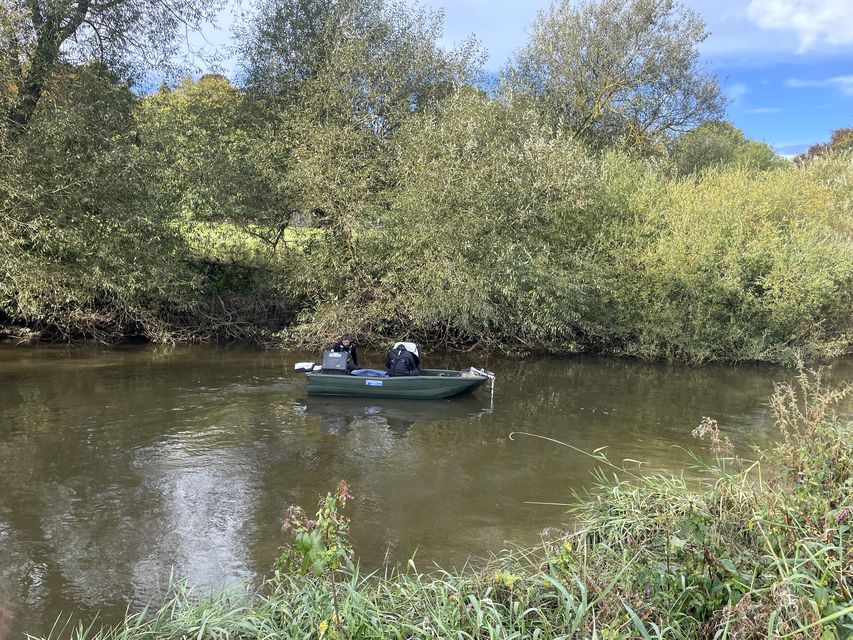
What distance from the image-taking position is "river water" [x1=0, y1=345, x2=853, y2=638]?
5.99 meters

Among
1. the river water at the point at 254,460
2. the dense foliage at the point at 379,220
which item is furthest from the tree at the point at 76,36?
the river water at the point at 254,460

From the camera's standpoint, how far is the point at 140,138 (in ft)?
51.5

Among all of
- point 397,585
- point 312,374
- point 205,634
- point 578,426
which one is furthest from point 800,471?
point 312,374

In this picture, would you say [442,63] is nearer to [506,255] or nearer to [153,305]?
[506,255]

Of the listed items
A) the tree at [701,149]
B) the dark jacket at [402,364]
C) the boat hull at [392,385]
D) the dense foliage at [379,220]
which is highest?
the tree at [701,149]

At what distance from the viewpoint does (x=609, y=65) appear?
23047 mm

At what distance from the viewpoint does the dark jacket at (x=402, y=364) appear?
12633mm

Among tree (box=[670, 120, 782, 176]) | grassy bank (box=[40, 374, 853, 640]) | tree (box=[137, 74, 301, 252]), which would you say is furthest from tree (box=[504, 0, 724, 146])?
grassy bank (box=[40, 374, 853, 640])

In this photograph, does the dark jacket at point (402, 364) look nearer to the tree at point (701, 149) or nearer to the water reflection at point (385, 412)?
the water reflection at point (385, 412)

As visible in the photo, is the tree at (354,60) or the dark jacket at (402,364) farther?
the tree at (354,60)

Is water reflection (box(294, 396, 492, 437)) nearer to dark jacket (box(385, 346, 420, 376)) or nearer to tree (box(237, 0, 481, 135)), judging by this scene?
dark jacket (box(385, 346, 420, 376))

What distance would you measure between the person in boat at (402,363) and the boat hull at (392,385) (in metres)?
0.24

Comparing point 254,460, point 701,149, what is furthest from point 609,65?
A: point 254,460

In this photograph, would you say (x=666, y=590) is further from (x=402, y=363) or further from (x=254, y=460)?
(x=402, y=363)
